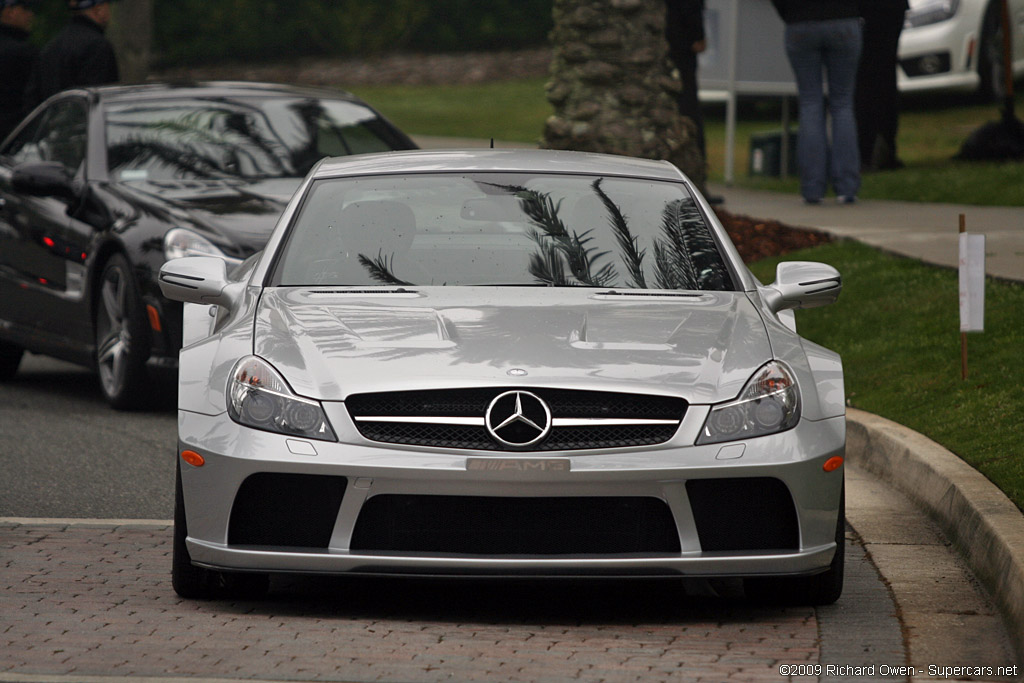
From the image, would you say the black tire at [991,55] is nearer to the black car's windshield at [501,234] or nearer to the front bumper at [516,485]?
the black car's windshield at [501,234]

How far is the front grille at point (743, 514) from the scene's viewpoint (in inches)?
190

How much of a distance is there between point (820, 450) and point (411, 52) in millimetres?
30480

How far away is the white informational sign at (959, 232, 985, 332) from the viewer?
7.77 metres

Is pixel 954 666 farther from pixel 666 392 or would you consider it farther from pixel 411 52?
pixel 411 52

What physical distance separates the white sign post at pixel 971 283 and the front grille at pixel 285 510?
3.93 m

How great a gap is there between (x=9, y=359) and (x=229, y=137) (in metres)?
2.12

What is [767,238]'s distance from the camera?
12.6 meters

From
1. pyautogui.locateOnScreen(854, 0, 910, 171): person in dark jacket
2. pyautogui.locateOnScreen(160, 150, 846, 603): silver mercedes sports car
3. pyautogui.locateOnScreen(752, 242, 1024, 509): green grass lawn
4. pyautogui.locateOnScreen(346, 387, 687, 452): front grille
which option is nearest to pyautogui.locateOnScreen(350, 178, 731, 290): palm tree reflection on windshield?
pyautogui.locateOnScreen(160, 150, 846, 603): silver mercedes sports car

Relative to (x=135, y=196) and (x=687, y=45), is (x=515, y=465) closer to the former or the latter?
(x=135, y=196)

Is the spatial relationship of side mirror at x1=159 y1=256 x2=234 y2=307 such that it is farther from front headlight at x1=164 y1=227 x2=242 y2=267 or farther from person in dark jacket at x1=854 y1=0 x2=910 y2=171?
person in dark jacket at x1=854 y1=0 x2=910 y2=171

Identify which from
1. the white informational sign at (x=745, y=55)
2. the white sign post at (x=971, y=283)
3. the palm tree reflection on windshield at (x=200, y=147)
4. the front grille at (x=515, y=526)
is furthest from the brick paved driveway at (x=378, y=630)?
the white informational sign at (x=745, y=55)

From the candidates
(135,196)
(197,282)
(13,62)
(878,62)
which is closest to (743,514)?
(197,282)

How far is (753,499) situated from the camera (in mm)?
4879

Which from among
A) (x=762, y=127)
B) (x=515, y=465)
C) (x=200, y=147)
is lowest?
(x=762, y=127)
